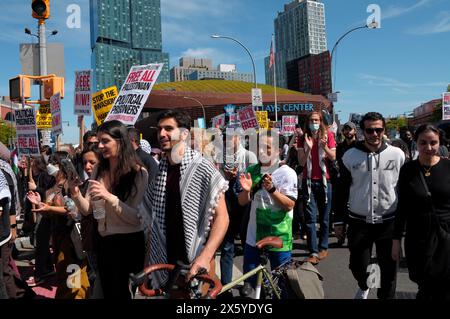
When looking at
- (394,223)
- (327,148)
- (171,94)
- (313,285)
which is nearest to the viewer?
(313,285)

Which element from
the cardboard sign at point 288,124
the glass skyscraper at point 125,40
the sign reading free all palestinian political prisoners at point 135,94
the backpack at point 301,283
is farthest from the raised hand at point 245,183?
the glass skyscraper at point 125,40

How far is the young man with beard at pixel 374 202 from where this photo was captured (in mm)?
3990

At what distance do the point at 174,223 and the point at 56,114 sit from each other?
21.6ft

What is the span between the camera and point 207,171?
9.36 feet

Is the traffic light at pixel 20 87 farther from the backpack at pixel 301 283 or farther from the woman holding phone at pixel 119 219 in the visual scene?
the backpack at pixel 301 283

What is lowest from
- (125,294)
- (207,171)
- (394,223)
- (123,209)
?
(125,294)

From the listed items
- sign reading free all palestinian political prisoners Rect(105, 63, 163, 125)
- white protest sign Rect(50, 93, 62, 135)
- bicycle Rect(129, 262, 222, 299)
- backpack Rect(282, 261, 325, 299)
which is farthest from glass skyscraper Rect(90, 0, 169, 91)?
bicycle Rect(129, 262, 222, 299)

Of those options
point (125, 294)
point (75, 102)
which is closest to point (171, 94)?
point (75, 102)

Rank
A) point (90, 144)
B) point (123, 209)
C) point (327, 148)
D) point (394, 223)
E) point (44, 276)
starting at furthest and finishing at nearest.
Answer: point (327, 148) → point (44, 276) → point (90, 144) → point (394, 223) → point (123, 209)

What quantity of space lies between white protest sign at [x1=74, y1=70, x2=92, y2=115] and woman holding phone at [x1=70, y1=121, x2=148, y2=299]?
13.9 feet

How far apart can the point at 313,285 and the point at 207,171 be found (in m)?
1.35

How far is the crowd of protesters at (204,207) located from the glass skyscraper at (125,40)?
444ft

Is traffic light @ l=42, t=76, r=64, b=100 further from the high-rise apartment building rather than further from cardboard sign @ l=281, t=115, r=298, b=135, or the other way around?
the high-rise apartment building
